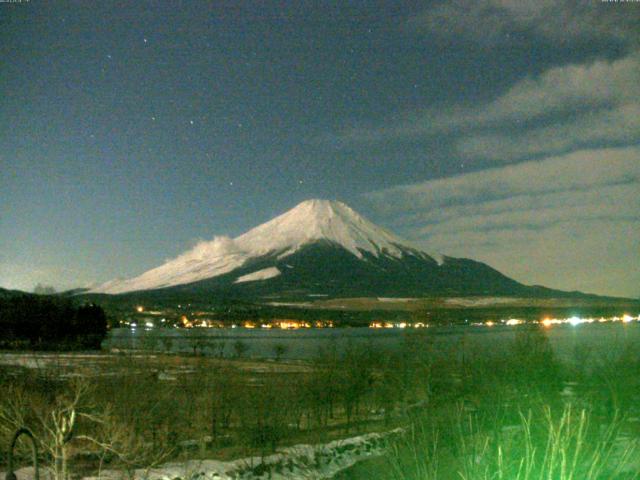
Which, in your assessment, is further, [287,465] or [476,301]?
[476,301]

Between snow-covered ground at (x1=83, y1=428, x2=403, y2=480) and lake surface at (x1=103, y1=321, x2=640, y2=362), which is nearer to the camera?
snow-covered ground at (x1=83, y1=428, x2=403, y2=480)

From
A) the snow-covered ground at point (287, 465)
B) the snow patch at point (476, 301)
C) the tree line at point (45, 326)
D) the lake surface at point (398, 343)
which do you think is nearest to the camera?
the snow-covered ground at point (287, 465)

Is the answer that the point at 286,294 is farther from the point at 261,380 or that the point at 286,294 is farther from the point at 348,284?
the point at 261,380

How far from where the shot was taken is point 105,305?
546ft

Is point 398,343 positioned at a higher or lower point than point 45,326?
lower

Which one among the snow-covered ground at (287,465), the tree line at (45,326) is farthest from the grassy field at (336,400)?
the tree line at (45,326)

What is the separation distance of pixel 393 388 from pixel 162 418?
10997mm

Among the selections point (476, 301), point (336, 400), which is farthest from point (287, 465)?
point (476, 301)

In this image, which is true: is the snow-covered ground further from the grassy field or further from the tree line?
the tree line

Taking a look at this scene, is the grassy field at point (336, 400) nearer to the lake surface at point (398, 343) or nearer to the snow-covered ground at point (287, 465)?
the snow-covered ground at point (287, 465)

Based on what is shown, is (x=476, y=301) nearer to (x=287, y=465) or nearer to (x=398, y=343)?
(x=398, y=343)

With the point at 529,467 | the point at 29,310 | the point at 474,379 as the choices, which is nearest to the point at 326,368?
the point at 474,379

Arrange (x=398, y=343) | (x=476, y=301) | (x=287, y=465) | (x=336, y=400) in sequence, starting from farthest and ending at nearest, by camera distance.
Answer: (x=476, y=301) < (x=398, y=343) < (x=336, y=400) < (x=287, y=465)

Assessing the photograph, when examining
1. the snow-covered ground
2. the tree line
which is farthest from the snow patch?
the snow-covered ground
